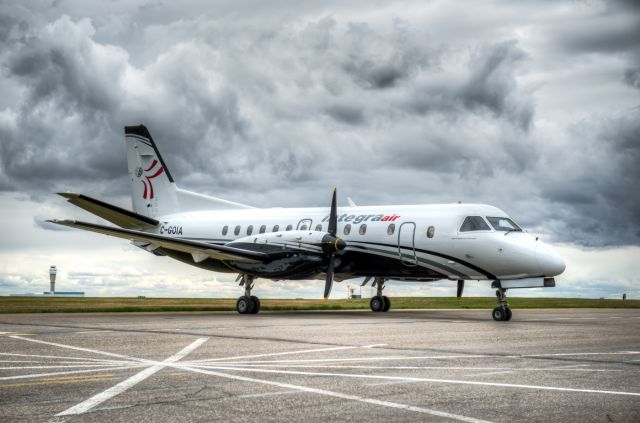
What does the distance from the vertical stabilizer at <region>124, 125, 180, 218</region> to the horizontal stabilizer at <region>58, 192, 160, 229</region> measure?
5.05ft

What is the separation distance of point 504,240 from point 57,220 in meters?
14.4

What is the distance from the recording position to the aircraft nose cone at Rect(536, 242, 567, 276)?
70.2 feet

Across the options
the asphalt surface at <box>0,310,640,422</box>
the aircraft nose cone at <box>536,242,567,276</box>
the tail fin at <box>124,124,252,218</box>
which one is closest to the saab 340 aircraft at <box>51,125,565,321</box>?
the aircraft nose cone at <box>536,242,567,276</box>

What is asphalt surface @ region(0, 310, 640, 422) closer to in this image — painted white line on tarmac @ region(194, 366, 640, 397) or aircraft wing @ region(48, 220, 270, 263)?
painted white line on tarmac @ region(194, 366, 640, 397)

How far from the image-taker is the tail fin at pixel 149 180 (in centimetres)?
3391

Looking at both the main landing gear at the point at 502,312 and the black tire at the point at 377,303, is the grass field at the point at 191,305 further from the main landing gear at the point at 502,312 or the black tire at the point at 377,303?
the main landing gear at the point at 502,312

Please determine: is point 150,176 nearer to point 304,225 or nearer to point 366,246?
point 304,225

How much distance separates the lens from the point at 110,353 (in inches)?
431

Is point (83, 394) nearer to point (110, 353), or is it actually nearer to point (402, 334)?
point (110, 353)

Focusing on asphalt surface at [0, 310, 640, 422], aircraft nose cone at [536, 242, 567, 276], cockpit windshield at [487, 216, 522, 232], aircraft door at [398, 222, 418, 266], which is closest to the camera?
asphalt surface at [0, 310, 640, 422]

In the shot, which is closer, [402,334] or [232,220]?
[402,334]

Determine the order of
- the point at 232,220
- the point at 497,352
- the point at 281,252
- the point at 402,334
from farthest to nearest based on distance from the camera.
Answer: the point at 232,220 < the point at 281,252 < the point at 402,334 < the point at 497,352

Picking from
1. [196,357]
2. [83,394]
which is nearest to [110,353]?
[196,357]

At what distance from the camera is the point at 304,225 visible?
27.6 metres
